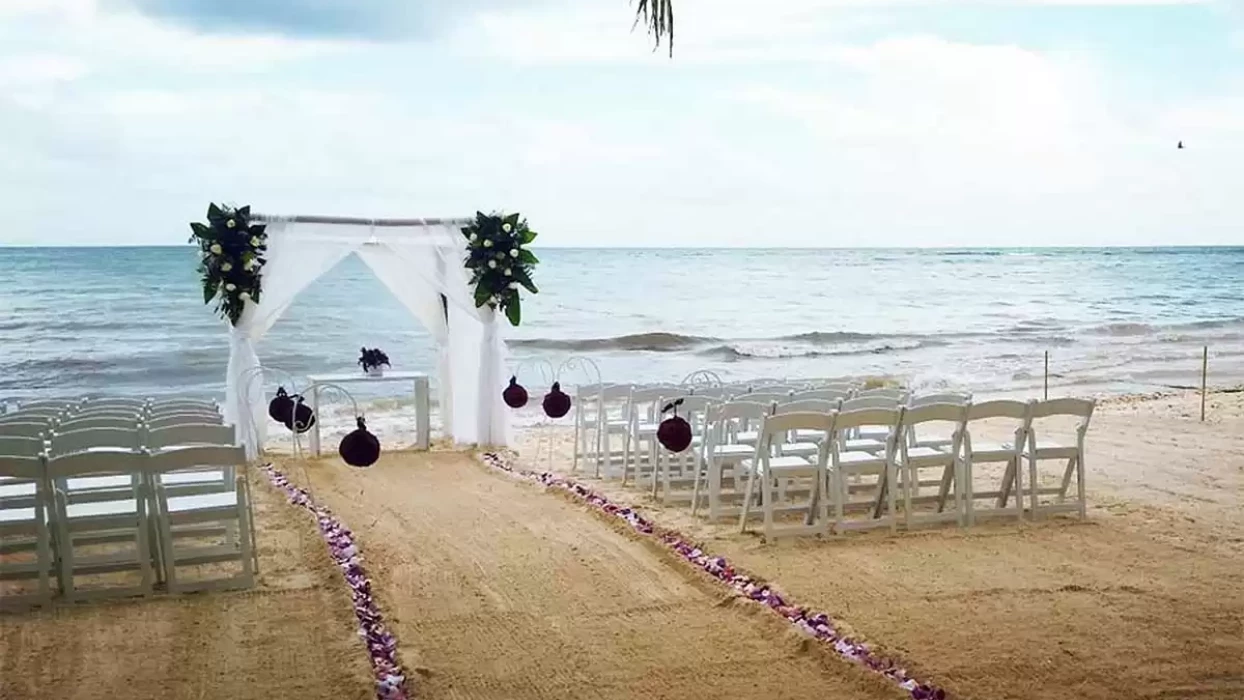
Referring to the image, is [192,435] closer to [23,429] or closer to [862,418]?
[23,429]

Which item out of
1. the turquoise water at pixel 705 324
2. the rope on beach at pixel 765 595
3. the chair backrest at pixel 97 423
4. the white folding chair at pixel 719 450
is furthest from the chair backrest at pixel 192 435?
the turquoise water at pixel 705 324

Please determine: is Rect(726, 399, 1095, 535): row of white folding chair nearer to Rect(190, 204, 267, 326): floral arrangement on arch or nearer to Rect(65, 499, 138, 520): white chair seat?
Rect(65, 499, 138, 520): white chair seat

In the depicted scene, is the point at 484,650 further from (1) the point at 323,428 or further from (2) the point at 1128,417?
(2) the point at 1128,417

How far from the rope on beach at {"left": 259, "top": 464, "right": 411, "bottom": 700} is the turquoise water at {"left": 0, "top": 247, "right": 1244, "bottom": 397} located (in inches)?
411

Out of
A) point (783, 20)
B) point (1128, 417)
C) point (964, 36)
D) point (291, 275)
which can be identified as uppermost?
point (964, 36)

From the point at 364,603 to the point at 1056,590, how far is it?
296 centimetres

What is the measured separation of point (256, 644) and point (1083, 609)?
3.28 meters

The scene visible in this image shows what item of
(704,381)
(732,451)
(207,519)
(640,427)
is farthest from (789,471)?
(704,381)

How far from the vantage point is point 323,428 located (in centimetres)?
1220

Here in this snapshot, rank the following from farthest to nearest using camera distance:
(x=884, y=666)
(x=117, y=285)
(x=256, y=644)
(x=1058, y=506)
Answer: (x=117, y=285) < (x=1058, y=506) < (x=256, y=644) < (x=884, y=666)

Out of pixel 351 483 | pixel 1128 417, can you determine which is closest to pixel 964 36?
pixel 1128 417

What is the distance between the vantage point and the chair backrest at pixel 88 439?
5637 mm

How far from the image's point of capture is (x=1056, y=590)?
5.06 metres

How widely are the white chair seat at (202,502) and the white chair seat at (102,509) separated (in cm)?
17
